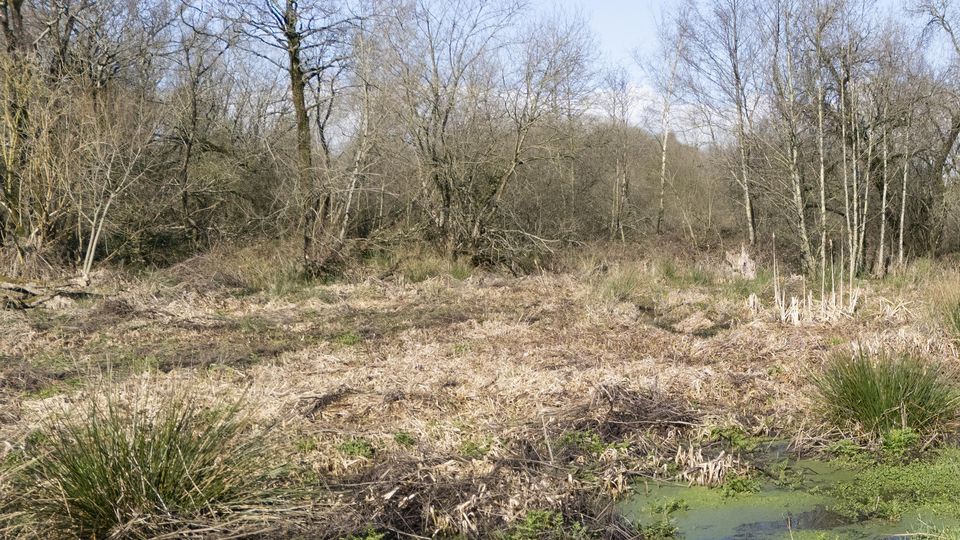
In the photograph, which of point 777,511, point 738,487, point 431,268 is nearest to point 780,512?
point 777,511

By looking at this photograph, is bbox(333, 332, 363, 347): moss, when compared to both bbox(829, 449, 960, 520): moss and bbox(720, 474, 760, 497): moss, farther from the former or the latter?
bbox(829, 449, 960, 520): moss

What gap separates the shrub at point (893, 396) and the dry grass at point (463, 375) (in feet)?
1.47

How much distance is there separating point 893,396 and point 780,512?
1.61m

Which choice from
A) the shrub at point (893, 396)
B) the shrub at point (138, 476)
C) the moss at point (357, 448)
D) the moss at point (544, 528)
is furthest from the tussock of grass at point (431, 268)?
the shrub at point (138, 476)

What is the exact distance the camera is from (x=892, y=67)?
1678 centimetres

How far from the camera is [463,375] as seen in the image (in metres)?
7.46

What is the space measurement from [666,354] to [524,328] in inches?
80.5

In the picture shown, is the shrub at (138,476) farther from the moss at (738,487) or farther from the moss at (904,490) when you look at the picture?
the moss at (904,490)

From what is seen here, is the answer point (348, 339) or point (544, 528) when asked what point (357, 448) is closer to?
point (544, 528)

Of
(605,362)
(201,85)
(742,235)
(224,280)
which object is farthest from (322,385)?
(742,235)

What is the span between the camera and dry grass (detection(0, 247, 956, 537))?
4766mm

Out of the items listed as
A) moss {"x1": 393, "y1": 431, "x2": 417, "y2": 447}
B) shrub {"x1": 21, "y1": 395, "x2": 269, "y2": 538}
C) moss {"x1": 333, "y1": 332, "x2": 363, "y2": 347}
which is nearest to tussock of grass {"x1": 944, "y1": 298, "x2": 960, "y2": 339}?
moss {"x1": 393, "y1": 431, "x2": 417, "y2": 447}

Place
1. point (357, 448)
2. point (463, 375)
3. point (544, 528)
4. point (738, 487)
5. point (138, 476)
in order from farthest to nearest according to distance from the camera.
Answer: point (463, 375), point (357, 448), point (738, 487), point (544, 528), point (138, 476)

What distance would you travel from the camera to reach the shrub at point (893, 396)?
18.7 ft
